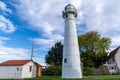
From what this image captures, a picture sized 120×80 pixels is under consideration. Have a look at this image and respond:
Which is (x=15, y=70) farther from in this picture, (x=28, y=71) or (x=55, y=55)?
(x=55, y=55)

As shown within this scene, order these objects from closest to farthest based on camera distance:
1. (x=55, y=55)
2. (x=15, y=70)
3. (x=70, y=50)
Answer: (x=70, y=50) < (x=15, y=70) < (x=55, y=55)

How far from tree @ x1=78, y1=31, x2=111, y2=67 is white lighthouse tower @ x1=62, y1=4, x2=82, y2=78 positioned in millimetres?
17729

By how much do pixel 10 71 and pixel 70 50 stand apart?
42.0 ft

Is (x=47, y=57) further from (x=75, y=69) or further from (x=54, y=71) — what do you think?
(x=75, y=69)


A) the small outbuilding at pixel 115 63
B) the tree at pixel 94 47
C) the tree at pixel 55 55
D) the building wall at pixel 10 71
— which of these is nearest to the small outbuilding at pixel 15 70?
the building wall at pixel 10 71

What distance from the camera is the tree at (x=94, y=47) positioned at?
114ft

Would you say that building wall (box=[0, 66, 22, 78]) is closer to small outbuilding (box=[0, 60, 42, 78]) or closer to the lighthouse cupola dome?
small outbuilding (box=[0, 60, 42, 78])

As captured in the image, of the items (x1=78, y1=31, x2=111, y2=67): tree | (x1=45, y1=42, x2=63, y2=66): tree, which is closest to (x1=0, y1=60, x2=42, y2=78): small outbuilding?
(x1=45, y1=42, x2=63, y2=66): tree

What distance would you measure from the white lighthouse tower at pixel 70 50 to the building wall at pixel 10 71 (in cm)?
1025

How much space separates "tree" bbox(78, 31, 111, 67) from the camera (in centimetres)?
3475

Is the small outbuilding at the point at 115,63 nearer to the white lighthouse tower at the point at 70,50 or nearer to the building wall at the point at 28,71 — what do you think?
the building wall at the point at 28,71

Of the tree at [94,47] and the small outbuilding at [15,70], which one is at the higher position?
the tree at [94,47]

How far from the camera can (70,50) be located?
17.2m

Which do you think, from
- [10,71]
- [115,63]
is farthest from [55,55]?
[115,63]
